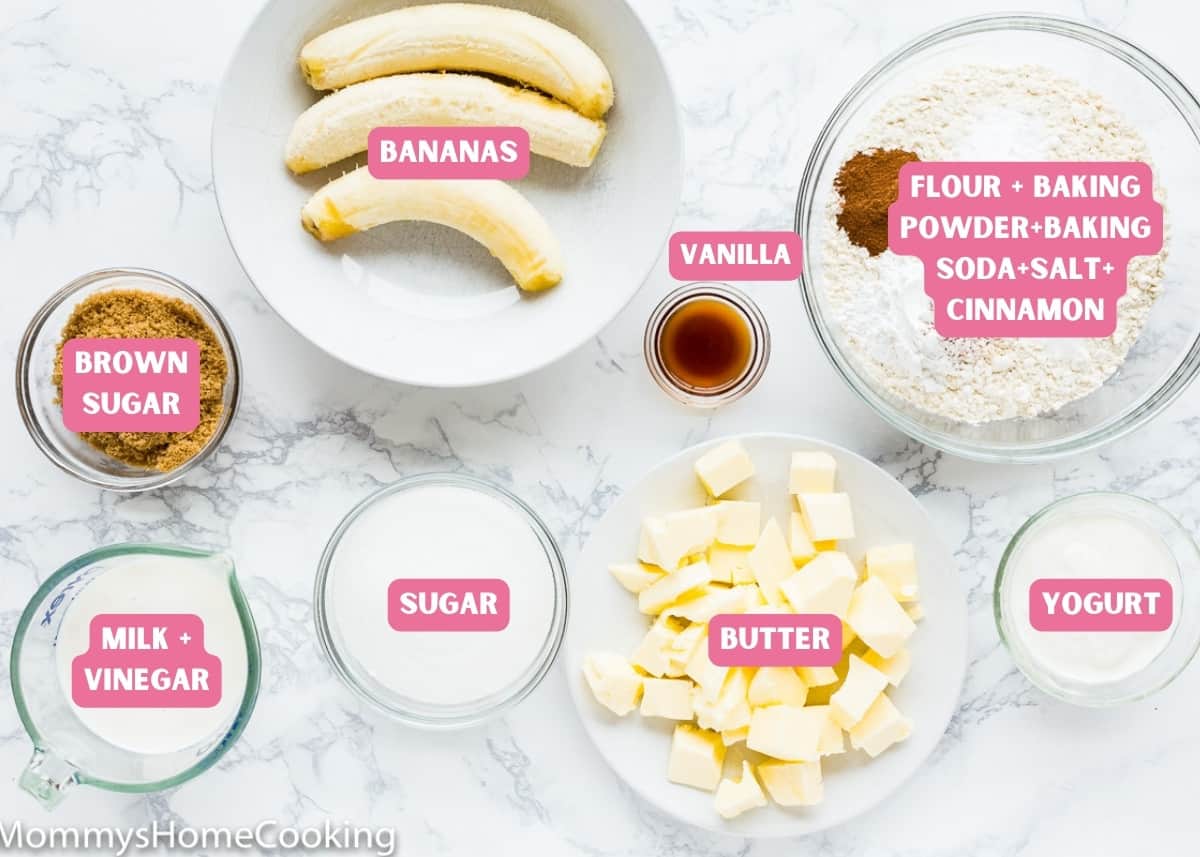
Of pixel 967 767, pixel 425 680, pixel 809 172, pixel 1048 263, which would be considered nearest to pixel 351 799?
pixel 425 680

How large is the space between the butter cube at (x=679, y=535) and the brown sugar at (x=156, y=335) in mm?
507

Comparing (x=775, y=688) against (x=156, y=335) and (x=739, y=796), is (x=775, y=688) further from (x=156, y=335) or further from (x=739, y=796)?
(x=156, y=335)

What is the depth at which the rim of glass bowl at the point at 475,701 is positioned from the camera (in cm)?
113

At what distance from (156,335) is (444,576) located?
413 mm

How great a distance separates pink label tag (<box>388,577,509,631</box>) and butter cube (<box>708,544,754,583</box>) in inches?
9.3

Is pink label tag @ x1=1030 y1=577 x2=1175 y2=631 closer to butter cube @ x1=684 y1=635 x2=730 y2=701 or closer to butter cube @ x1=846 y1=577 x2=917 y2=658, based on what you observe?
butter cube @ x1=846 y1=577 x2=917 y2=658

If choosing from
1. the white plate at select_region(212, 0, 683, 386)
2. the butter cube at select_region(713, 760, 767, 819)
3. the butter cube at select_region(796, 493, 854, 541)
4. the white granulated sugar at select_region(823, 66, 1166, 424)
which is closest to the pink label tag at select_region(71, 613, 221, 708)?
the white plate at select_region(212, 0, 683, 386)

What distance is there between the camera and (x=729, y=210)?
1.20 meters

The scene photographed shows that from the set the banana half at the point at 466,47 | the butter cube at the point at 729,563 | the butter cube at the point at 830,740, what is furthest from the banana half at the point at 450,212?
the butter cube at the point at 830,740

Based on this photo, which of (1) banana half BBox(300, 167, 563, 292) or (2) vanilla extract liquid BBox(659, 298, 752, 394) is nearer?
(1) banana half BBox(300, 167, 563, 292)

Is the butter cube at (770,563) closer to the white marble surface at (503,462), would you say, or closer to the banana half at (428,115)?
the white marble surface at (503,462)

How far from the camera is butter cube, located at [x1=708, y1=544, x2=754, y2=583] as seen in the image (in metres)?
1.16

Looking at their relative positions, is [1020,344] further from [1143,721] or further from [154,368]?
[154,368]

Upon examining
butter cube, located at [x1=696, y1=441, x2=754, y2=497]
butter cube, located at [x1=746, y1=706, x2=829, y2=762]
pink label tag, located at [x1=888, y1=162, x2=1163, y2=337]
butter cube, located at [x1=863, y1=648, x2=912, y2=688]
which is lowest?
butter cube, located at [x1=746, y1=706, x2=829, y2=762]
